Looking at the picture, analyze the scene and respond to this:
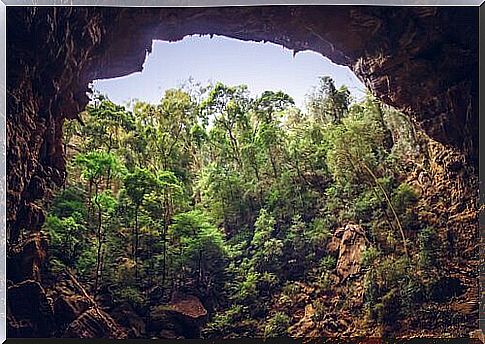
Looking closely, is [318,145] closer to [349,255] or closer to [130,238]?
[349,255]

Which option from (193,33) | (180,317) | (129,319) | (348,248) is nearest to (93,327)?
(129,319)

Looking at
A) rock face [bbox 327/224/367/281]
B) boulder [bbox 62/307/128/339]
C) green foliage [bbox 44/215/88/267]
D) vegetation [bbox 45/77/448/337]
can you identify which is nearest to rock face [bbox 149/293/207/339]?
vegetation [bbox 45/77/448/337]

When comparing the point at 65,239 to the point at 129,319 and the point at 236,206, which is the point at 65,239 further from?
the point at 236,206

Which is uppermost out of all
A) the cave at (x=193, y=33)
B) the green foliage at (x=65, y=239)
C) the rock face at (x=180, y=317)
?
the cave at (x=193, y=33)

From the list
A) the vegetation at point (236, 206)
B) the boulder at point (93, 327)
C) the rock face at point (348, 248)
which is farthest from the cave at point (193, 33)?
the rock face at point (348, 248)

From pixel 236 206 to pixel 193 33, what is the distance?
3.48ft

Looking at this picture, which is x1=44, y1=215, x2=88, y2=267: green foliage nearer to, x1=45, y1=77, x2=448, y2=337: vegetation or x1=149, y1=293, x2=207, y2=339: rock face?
x1=45, y1=77, x2=448, y2=337: vegetation

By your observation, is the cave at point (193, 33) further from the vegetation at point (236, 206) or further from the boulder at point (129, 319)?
the vegetation at point (236, 206)

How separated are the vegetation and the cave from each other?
154mm

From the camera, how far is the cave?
3.73m

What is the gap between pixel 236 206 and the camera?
3.76 metres

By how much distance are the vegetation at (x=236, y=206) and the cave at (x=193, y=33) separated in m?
0.15

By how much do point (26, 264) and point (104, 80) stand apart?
1.17 m

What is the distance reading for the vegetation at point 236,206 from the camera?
3734 millimetres
